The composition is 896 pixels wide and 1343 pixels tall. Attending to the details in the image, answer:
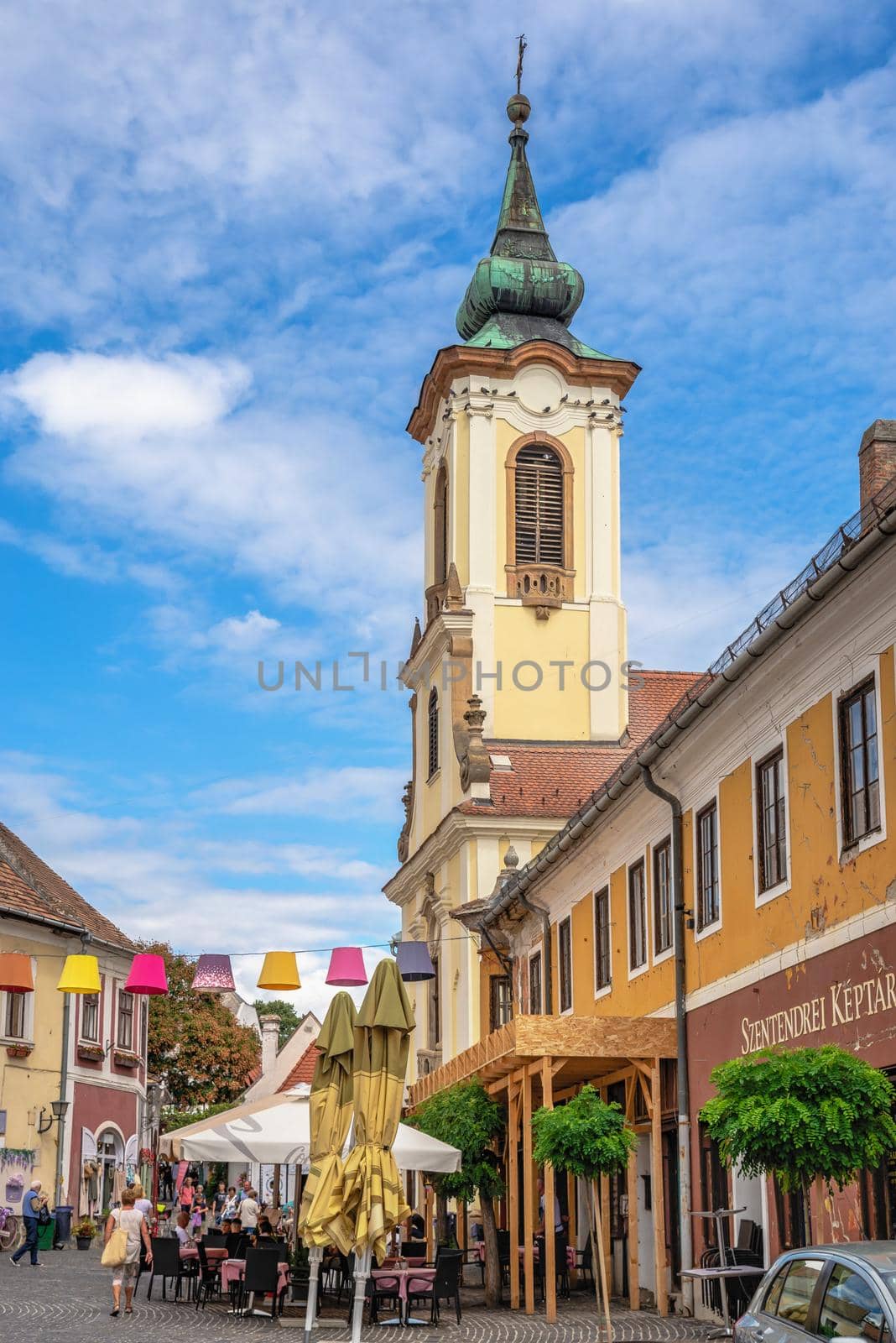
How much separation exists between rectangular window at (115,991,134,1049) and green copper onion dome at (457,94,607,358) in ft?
67.5

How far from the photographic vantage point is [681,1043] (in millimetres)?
20219

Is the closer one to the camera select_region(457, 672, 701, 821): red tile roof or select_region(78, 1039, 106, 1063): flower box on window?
select_region(78, 1039, 106, 1063): flower box on window

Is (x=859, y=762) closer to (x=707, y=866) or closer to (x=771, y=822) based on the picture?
(x=771, y=822)

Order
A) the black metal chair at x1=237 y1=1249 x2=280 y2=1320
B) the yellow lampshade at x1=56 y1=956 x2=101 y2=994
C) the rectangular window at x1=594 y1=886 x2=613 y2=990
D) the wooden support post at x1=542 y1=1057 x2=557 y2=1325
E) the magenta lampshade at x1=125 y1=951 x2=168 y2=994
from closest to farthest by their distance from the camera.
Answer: the wooden support post at x1=542 y1=1057 x2=557 y2=1325 → the black metal chair at x1=237 y1=1249 x2=280 y2=1320 → the rectangular window at x1=594 y1=886 x2=613 y2=990 → the magenta lampshade at x1=125 y1=951 x2=168 y2=994 → the yellow lampshade at x1=56 y1=956 x2=101 y2=994

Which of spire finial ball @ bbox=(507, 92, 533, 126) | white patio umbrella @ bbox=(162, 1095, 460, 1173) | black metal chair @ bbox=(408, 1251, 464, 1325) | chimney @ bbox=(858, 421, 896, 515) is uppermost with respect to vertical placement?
spire finial ball @ bbox=(507, 92, 533, 126)

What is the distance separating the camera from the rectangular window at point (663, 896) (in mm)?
21547

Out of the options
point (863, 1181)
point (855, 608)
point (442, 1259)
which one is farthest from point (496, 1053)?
point (855, 608)

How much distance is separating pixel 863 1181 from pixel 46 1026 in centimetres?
2703

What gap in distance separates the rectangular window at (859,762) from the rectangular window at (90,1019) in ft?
92.3

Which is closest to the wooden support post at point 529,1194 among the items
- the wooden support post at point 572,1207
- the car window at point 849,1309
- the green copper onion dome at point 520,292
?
the wooden support post at point 572,1207

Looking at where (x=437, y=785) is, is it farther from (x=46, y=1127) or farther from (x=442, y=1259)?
(x=442, y=1259)

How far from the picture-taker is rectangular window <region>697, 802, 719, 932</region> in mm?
19500

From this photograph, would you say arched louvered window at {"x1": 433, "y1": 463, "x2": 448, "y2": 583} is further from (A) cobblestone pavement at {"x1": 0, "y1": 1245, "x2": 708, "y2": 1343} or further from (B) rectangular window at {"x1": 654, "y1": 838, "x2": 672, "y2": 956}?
(A) cobblestone pavement at {"x1": 0, "y1": 1245, "x2": 708, "y2": 1343}

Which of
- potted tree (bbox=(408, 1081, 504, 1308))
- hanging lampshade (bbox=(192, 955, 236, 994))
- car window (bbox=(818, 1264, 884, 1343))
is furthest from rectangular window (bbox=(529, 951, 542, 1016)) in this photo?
car window (bbox=(818, 1264, 884, 1343))
